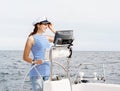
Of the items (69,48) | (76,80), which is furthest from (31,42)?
(76,80)

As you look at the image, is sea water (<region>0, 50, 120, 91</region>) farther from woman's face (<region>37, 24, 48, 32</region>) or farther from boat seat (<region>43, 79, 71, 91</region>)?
woman's face (<region>37, 24, 48, 32</region>)

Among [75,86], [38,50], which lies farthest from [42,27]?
[75,86]

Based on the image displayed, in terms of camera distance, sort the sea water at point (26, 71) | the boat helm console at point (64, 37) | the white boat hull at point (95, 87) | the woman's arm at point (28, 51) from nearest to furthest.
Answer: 1. the boat helm console at point (64, 37)
2. the woman's arm at point (28, 51)
3. the white boat hull at point (95, 87)
4. the sea water at point (26, 71)

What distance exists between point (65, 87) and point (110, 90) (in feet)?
2.34

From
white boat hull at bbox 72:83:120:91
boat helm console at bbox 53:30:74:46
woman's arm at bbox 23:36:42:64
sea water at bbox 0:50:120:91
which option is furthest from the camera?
sea water at bbox 0:50:120:91

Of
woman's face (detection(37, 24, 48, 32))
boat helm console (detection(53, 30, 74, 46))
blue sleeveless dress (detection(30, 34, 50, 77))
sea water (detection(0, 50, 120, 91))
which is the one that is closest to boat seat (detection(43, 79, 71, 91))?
blue sleeveless dress (detection(30, 34, 50, 77))

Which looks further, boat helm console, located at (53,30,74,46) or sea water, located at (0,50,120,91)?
sea water, located at (0,50,120,91)

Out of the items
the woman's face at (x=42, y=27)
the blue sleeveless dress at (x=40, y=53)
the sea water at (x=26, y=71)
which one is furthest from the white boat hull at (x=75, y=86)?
the woman's face at (x=42, y=27)

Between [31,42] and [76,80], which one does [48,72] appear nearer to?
[31,42]

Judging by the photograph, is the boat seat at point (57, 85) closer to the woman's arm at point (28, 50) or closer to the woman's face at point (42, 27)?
the woman's arm at point (28, 50)

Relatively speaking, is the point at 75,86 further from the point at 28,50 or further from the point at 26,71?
the point at 26,71

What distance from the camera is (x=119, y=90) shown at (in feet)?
17.3

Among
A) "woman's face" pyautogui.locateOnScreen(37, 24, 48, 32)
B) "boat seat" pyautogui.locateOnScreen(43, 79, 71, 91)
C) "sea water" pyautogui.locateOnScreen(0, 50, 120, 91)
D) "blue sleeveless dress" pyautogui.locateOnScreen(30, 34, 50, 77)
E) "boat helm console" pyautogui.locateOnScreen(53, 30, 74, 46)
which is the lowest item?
"sea water" pyautogui.locateOnScreen(0, 50, 120, 91)

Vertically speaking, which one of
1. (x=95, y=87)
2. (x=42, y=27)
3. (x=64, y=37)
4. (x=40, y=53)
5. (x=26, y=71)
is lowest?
(x=26, y=71)
